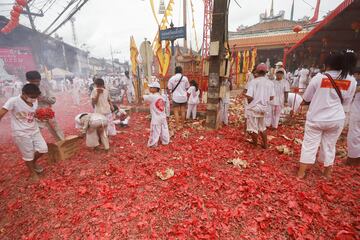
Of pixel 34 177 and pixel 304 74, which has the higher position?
pixel 304 74

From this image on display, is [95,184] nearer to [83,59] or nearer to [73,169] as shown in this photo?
[73,169]

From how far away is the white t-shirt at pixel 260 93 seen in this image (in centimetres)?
427

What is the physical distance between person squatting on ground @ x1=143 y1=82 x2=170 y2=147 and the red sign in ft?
65.1

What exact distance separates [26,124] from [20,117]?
151 millimetres

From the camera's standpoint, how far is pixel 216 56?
18.4ft

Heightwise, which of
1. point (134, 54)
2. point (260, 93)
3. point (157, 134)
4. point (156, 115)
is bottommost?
point (157, 134)

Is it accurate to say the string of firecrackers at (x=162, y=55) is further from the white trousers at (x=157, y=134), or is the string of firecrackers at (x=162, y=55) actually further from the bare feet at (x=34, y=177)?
the bare feet at (x=34, y=177)

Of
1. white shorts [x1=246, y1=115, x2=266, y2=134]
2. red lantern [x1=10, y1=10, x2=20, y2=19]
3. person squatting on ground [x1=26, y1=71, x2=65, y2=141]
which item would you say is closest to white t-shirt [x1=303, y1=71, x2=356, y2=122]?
white shorts [x1=246, y1=115, x2=266, y2=134]

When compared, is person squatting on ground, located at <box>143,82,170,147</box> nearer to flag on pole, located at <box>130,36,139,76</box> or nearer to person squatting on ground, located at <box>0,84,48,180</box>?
person squatting on ground, located at <box>0,84,48,180</box>

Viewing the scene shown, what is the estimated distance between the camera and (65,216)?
269cm

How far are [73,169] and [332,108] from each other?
487 centimetres

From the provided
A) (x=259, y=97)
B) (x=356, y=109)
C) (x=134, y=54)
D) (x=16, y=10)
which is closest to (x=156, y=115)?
(x=259, y=97)

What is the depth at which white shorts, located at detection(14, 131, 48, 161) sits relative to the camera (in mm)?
3393

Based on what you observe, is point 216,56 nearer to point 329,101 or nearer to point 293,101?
point 329,101
